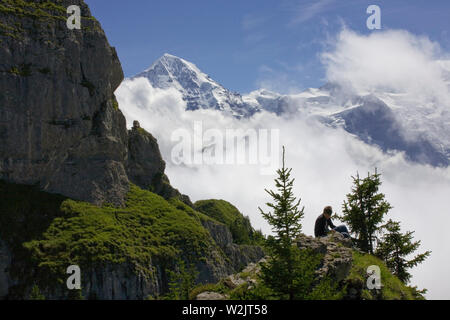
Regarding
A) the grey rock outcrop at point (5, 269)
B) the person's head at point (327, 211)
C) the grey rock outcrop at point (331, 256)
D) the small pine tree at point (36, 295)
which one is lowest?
the grey rock outcrop at point (5, 269)

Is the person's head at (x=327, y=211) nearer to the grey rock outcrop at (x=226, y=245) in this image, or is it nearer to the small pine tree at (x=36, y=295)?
the small pine tree at (x=36, y=295)

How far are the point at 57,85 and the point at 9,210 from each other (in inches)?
1231

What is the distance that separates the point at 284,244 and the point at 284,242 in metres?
0.09

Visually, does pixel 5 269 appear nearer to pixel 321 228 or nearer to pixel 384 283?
pixel 321 228

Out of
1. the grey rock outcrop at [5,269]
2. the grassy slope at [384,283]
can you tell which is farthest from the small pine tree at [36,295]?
the grey rock outcrop at [5,269]

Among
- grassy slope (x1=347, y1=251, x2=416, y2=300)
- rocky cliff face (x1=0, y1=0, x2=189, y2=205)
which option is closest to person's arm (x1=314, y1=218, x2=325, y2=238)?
grassy slope (x1=347, y1=251, x2=416, y2=300)

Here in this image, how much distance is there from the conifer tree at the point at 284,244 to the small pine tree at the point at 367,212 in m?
17.5

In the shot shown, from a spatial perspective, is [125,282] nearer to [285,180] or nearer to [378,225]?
[378,225]

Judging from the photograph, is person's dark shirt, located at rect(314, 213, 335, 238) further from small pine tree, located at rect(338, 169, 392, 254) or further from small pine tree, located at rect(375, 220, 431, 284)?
small pine tree, located at rect(375, 220, 431, 284)

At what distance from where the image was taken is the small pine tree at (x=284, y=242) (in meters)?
16.6

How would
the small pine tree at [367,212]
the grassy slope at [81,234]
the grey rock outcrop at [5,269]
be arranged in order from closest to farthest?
the small pine tree at [367,212], the grey rock outcrop at [5,269], the grassy slope at [81,234]

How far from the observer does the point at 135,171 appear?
12012cm

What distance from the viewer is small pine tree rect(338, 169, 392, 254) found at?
3281 centimetres

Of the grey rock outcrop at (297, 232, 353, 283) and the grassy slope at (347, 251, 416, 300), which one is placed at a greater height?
the grey rock outcrop at (297, 232, 353, 283)
